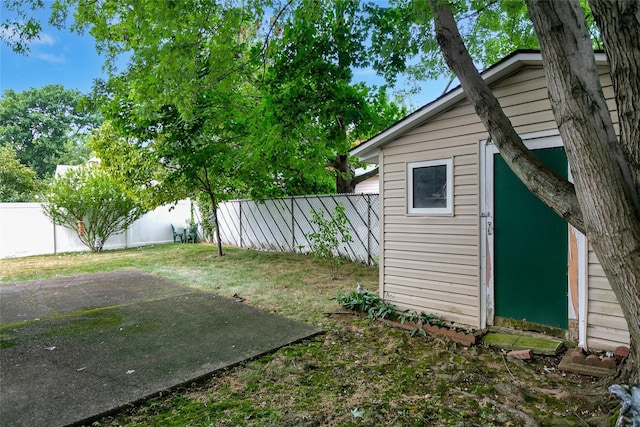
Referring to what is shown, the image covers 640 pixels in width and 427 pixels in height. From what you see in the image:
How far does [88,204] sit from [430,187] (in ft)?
35.9

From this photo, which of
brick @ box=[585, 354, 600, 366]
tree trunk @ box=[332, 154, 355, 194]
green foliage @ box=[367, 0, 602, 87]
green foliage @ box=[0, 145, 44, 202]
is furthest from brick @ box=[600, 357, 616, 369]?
green foliage @ box=[0, 145, 44, 202]

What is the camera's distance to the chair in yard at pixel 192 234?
13.9 meters

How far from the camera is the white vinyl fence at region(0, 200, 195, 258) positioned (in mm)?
10453

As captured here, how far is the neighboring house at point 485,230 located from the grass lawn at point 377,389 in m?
0.55

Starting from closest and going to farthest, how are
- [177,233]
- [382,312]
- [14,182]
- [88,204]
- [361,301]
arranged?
[382,312]
[361,301]
[88,204]
[177,233]
[14,182]

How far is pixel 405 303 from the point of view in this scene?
4.73m

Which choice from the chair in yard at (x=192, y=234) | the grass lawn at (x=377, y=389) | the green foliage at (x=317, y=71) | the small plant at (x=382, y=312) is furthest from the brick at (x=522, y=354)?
the chair in yard at (x=192, y=234)

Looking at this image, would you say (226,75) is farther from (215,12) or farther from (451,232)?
(451,232)

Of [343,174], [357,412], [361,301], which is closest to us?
[357,412]

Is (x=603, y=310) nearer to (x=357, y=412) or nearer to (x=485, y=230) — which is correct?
(x=485, y=230)

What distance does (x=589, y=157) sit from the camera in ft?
6.40

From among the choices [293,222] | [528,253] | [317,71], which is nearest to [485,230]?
[528,253]

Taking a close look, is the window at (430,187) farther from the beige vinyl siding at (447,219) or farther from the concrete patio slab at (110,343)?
the concrete patio slab at (110,343)

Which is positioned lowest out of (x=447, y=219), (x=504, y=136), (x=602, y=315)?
(x=602, y=315)
